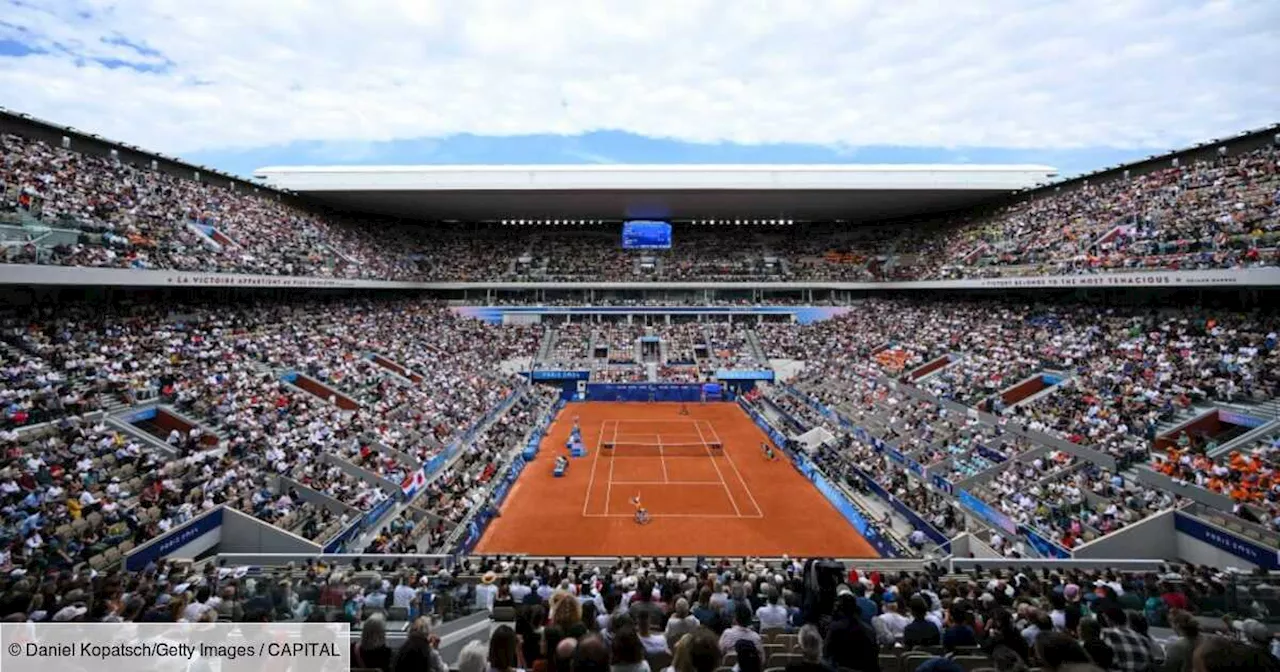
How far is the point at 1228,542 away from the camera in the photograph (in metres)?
14.4

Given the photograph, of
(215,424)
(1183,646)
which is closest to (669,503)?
(215,424)

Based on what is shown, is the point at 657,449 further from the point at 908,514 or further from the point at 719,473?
the point at 908,514

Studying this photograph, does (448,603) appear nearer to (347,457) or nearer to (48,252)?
(347,457)

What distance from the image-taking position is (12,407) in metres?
15.9

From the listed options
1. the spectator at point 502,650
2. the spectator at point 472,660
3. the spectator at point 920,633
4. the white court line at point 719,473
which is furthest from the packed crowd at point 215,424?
the spectator at point 920,633

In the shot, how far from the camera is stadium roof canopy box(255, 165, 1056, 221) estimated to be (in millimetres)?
44438

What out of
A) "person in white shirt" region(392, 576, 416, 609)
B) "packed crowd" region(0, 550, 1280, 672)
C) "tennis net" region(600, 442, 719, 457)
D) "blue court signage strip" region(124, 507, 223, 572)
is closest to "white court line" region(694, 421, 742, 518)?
"tennis net" region(600, 442, 719, 457)

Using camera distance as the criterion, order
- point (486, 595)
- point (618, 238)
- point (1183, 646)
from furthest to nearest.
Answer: point (618, 238)
point (486, 595)
point (1183, 646)

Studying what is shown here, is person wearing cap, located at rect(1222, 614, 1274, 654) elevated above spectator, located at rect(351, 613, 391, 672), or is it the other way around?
spectator, located at rect(351, 613, 391, 672)

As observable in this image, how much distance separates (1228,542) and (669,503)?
16130 mm

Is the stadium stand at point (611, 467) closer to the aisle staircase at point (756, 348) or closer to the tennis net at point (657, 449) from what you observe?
the aisle staircase at point (756, 348)

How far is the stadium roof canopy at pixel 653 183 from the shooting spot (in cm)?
4444

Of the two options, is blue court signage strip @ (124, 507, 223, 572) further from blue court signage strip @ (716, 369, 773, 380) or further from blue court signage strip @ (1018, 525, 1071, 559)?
blue court signage strip @ (716, 369, 773, 380)

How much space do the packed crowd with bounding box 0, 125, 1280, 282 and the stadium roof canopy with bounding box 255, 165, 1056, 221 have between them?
2.92m
